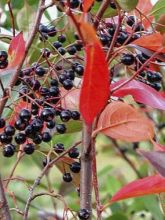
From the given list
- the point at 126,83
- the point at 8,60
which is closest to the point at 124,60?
the point at 126,83

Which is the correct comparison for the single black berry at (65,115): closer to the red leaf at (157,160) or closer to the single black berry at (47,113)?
the single black berry at (47,113)

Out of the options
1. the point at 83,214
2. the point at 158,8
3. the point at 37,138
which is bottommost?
the point at 83,214

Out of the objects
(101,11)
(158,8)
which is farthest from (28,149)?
(158,8)

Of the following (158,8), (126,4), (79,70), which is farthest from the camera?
(158,8)

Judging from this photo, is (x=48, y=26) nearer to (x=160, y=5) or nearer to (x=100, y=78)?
(x=160, y=5)

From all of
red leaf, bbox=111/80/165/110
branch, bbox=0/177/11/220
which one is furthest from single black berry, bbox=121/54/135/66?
branch, bbox=0/177/11/220

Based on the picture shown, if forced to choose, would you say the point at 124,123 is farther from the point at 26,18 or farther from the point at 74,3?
the point at 26,18
